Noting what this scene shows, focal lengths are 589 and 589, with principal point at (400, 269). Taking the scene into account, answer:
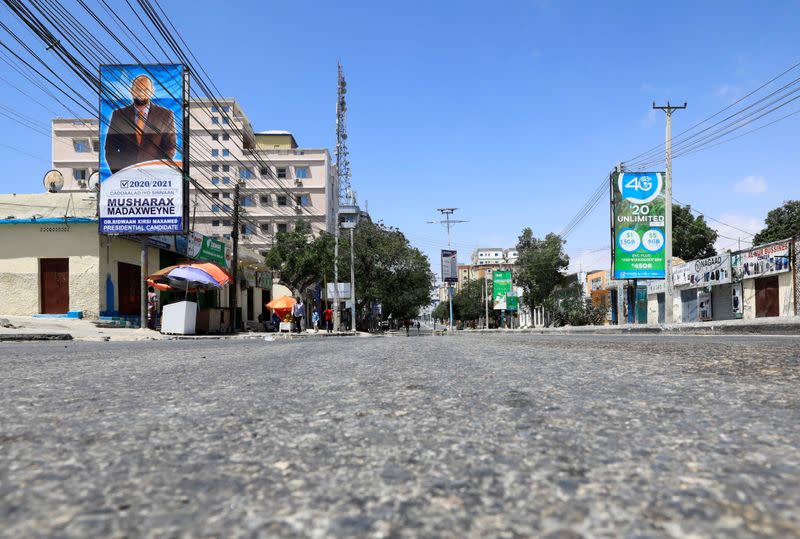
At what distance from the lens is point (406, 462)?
1644mm

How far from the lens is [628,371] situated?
4168 millimetres

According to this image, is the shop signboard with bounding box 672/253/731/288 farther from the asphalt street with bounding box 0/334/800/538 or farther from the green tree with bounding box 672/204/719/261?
the asphalt street with bounding box 0/334/800/538

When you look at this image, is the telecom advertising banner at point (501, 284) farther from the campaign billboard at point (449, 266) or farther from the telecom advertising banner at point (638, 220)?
the telecom advertising banner at point (638, 220)

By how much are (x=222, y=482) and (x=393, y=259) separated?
45.4 meters

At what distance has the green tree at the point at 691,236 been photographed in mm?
52688

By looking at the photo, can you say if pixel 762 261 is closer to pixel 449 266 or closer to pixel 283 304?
pixel 283 304

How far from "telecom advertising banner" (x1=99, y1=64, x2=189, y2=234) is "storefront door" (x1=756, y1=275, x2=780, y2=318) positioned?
84.3 feet

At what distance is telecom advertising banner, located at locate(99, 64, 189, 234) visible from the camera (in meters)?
20.5

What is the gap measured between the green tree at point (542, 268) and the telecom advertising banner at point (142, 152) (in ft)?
119

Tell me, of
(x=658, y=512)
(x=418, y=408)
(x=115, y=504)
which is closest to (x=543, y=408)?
(x=418, y=408)

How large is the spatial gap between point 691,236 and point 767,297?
88.9 feet

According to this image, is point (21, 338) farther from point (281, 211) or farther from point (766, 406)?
point (281, 211)

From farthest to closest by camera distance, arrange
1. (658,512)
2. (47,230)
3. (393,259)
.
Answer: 1. (393,259)
2. (47,230)
3. (658,512)

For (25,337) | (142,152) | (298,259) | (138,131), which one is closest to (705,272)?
(298,259)
